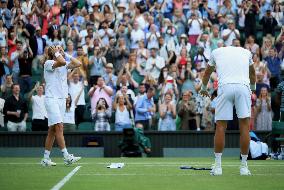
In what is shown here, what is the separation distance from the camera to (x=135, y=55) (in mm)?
26031

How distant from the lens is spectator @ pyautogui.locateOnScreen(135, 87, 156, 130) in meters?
24.3

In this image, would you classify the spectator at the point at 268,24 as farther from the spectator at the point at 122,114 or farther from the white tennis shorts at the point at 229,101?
the white tennis shorts at the point at 229,101

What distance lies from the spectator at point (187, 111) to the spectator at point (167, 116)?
0.22 m

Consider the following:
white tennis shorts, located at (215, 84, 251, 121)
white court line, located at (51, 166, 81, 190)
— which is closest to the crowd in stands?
white court line, located at (51, 166, 81, 190)

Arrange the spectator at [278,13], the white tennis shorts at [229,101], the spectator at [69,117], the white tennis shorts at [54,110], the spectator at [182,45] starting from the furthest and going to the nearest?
the spectator at [278,13]
the spectator at [182,45]
the spectator at [69,117]
the white tennis shorts at [54,110]
the white tennis shorts at [229,101]

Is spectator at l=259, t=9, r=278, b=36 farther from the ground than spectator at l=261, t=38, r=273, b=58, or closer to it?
farther from the ground

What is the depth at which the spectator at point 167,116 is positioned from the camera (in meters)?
24.1

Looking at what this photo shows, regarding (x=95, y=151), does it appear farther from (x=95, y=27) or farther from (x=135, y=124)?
(x=95, y=27)

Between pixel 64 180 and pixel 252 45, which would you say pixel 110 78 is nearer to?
pixel 252 45

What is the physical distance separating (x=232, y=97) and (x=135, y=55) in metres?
12.4

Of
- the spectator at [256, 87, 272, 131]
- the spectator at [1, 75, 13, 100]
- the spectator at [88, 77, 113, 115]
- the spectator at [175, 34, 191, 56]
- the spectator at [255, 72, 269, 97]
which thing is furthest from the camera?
the spectator at [175, 34, 191, 56]

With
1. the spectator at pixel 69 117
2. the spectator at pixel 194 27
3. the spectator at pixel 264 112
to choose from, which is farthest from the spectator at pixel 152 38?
the spectator at pixel 264 112

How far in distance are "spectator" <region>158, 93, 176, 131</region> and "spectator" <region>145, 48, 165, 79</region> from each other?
198 centimetres

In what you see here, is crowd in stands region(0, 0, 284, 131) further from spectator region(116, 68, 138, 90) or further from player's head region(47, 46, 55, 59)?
player's head region(47, 46, 55, 59)
